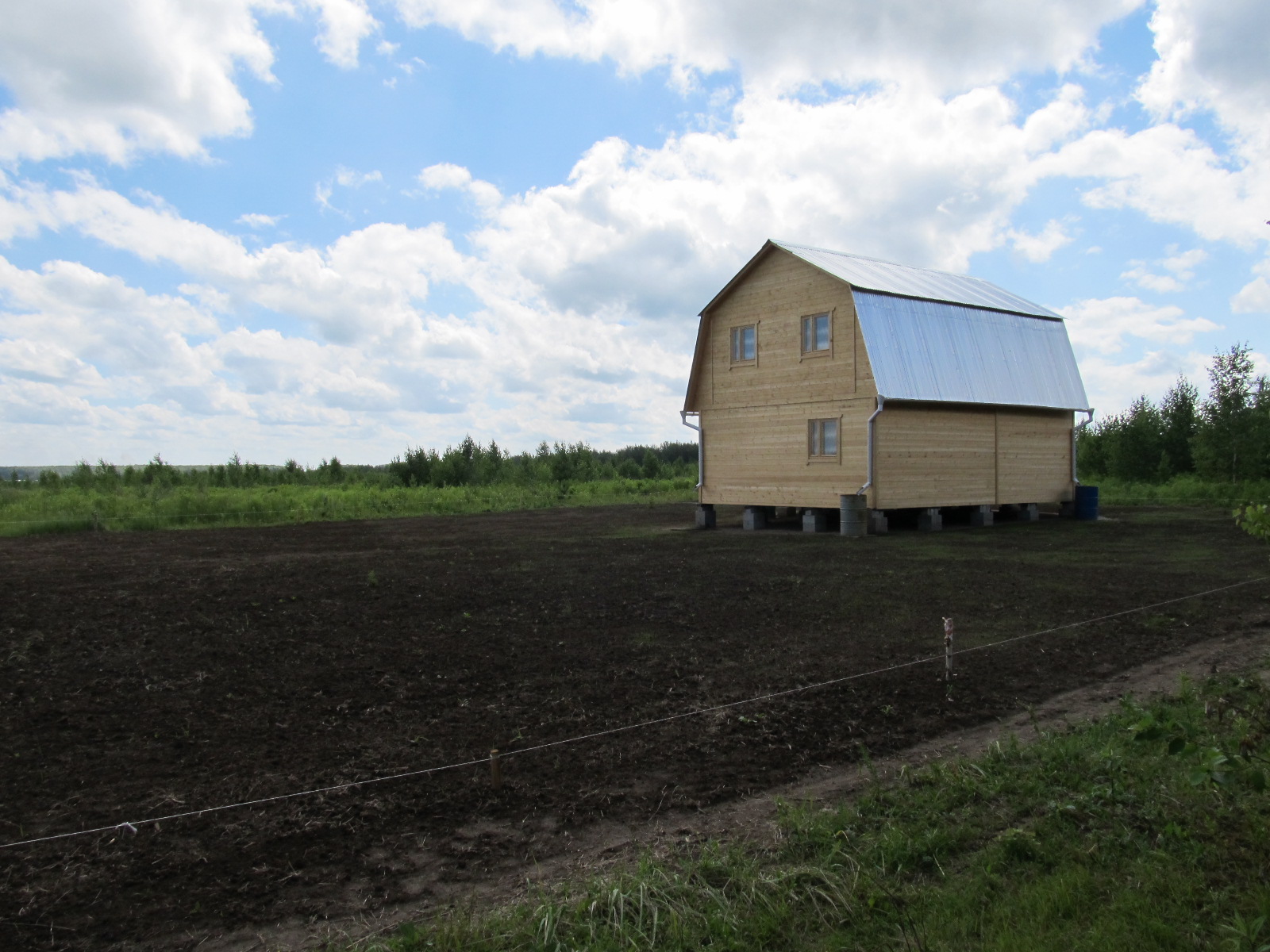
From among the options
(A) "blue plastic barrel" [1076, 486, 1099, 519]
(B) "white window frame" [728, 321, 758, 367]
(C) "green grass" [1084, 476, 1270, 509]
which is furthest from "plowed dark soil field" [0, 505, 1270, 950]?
(C) "green grass" [1084, 476, 1270, 509]

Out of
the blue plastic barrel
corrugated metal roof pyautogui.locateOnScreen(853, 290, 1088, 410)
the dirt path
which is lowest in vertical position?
the dirt path

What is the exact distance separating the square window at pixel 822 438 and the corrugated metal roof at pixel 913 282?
332 cm

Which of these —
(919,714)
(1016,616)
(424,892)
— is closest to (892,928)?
(424,892)

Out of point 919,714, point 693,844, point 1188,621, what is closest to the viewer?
point 693,844

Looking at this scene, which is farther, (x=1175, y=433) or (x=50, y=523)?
(x=1175, y=433)

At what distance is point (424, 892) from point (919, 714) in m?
4.10

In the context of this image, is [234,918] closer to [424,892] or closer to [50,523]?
[424,892]

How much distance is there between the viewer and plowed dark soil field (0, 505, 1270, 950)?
453 cm

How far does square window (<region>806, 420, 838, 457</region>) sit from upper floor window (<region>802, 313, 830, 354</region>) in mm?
1751

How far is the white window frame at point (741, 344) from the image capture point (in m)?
23.5

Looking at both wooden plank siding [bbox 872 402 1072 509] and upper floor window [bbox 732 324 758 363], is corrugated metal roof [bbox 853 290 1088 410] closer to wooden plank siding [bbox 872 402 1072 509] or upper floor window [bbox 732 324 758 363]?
wooden plank siding [bbox 872 402 1072 509]

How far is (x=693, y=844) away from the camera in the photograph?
461 cm

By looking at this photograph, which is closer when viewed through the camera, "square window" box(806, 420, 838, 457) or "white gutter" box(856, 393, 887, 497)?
"white gutter" box(856, 393, 887, 497)

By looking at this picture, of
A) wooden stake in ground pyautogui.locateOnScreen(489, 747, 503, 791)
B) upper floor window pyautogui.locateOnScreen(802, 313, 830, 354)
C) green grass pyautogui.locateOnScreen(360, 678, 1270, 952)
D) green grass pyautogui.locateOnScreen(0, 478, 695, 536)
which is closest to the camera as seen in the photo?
green grass pyautogui.locateOnScreen(360, 678, 1270, 952)
